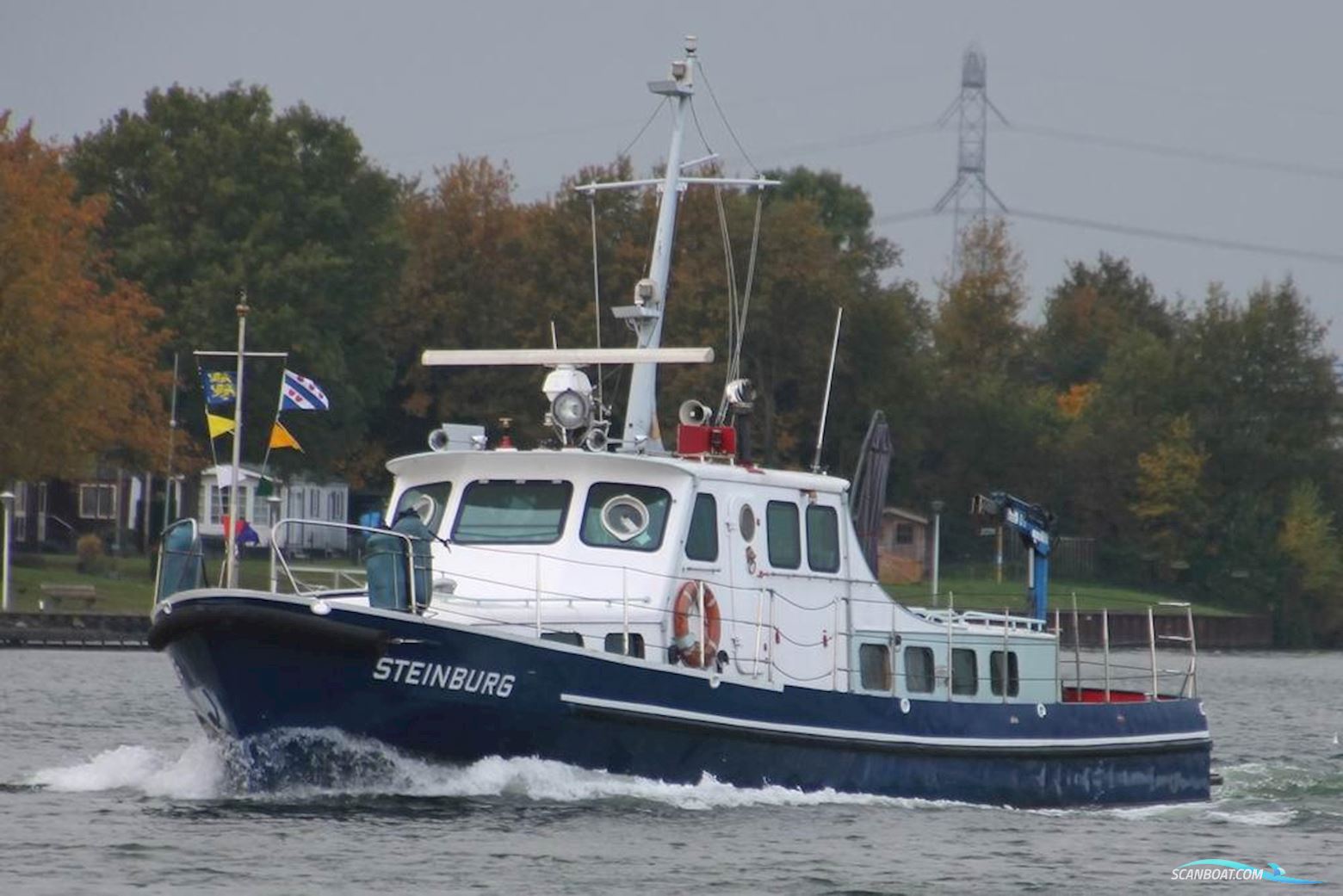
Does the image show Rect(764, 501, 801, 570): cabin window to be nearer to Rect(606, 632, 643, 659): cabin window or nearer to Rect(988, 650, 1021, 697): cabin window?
Rect(606, 632, 643, 659): cabin window

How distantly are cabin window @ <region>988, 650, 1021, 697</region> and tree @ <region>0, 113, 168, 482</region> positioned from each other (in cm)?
3328

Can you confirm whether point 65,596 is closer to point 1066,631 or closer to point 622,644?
point 1066,631

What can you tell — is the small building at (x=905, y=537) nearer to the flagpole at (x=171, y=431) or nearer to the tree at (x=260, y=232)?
the tree at (x=260, y=232)

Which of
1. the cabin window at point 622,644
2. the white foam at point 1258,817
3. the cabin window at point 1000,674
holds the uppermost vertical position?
the cabin window at point 622,644

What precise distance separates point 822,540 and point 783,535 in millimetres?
569

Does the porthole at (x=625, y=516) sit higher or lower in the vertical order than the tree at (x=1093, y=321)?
lower

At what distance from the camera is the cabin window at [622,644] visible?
22.3 meters

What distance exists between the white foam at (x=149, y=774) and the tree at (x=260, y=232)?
4255cm

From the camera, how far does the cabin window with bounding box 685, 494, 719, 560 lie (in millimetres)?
23062

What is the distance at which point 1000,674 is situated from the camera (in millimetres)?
25828

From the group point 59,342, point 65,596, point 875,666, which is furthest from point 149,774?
point 59,342

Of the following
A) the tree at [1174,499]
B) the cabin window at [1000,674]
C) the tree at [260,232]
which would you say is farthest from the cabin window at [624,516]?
the tree at [1174,499]

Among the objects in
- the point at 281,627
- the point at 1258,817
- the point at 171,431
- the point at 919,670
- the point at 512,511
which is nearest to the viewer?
the point at 281,627

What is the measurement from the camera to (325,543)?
233ft
